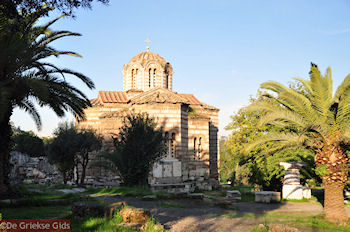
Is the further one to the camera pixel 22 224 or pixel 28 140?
pixel 28 140

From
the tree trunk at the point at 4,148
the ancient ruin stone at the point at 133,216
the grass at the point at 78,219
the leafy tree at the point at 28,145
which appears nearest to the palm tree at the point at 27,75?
the tree trunk at the point at 4,148

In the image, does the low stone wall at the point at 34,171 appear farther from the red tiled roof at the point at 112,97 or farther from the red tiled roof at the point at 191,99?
the red tiled roof at the point at 191,99

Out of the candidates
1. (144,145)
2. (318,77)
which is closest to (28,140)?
(144,145)

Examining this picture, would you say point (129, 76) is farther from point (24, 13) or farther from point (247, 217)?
point (247, 217)

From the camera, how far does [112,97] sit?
23.2 meters

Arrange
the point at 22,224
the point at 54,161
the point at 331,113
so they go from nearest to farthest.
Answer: the point at 22,224 → the point at 331,113 → the point at 54,161

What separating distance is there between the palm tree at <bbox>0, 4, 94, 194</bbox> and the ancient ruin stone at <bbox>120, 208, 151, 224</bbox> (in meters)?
4.22

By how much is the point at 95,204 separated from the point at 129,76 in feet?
Answer: 54.8

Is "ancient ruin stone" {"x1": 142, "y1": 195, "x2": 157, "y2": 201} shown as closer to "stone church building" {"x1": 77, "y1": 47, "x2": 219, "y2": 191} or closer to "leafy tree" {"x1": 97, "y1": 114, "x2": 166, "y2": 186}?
"leafy tree" {"x1": 97, "y1": 114, "x2": 166, "y2": 186}

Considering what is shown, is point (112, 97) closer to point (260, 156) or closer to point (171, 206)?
point (260, 156)

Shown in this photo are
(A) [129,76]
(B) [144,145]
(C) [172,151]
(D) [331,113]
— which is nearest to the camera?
(D) [331,113]

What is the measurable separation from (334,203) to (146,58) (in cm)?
1739

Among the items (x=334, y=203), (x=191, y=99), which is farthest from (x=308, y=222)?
(x=191, y=99)

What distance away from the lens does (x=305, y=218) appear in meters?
9.72
